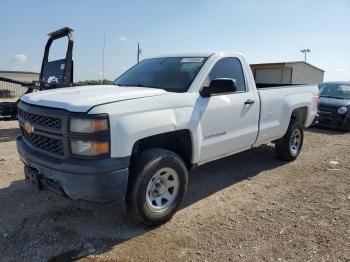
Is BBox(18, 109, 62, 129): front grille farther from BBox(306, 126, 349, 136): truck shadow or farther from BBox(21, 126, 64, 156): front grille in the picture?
BBox(306, 126, 349, 136): truck shadow

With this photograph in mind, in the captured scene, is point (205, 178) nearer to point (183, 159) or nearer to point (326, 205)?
point (183, 159)

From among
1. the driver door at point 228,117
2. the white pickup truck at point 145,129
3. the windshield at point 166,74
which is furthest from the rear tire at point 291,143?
the windshield at point 166,74

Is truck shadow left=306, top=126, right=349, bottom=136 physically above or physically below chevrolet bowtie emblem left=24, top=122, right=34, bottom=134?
below

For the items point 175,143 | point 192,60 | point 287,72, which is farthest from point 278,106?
point 287,72

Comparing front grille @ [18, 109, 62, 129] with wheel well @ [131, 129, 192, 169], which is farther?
wheel well @ [131, 129, 192, 169]

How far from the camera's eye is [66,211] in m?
4.29

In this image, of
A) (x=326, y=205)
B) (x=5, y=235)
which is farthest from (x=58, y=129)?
(x=326, y=205)

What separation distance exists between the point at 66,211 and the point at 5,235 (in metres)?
0.76

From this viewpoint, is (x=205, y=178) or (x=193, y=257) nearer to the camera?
(x=193, y=257)

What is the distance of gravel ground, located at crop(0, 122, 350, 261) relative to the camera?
3.43 m

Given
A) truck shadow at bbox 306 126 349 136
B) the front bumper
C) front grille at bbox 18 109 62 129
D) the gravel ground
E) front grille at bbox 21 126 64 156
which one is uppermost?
front grille at bbox 18 109 62 129

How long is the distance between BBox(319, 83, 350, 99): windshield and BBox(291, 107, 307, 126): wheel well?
5335mm

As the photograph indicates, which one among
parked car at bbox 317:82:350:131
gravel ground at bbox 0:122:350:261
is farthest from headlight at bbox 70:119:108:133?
parked car at bbox 317:82:350:131

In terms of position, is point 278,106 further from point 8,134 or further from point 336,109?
point 8,134
